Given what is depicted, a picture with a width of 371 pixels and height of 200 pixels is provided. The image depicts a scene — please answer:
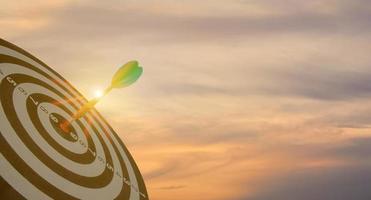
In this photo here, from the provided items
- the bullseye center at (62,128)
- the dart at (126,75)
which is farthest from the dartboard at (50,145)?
the dart at (126,75)

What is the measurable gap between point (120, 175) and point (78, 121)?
54.3 inches

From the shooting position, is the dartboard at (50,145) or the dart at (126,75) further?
the dart at (126,75)

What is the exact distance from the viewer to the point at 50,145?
930 cm

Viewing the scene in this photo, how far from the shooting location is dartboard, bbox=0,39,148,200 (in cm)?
800

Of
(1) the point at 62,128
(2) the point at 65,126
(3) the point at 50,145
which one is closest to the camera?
(3) the point at 50,145

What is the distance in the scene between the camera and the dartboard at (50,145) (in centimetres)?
800

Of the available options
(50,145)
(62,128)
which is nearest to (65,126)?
(62,128)

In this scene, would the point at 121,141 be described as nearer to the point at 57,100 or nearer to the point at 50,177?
the point at 57,100

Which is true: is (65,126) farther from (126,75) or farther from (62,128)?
(126,75)

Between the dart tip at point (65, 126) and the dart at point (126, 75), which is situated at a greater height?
the dart at point (126, 75)

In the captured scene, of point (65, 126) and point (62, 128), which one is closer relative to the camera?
point (62, 128)

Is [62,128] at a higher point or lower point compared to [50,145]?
higher

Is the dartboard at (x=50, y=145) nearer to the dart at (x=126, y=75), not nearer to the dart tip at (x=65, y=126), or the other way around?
the dart tip at (x=65, y=126)

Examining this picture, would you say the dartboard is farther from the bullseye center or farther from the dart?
the dart
